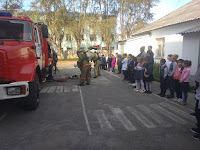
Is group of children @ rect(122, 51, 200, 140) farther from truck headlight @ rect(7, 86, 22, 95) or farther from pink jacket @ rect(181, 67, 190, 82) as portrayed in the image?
truck headlight @ rect(7, 86, 22, 95)

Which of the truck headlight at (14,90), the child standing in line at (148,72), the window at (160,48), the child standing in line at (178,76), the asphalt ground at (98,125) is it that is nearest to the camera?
the asphalt ground at (98,125)

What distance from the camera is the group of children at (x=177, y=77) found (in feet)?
18.3

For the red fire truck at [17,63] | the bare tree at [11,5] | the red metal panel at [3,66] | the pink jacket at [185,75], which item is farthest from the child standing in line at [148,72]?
the bare tree at [11,5]

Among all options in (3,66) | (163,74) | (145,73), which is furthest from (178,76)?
(3,66)

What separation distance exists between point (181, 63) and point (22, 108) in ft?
17.4

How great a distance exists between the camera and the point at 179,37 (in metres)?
11.7

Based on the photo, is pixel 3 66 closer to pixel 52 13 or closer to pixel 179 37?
pixel 179 37

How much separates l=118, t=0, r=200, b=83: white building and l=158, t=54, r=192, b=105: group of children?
3207 mm

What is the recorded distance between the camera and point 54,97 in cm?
672

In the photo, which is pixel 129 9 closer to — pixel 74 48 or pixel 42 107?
pixel 74 48

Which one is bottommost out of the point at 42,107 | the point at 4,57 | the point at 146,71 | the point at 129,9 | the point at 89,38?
the point at 42,107

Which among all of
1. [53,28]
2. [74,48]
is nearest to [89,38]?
[74,48]

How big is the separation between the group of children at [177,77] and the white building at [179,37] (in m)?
3.21

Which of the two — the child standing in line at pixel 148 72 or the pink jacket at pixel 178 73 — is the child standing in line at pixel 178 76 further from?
the child standing in line at pixel 148 72
